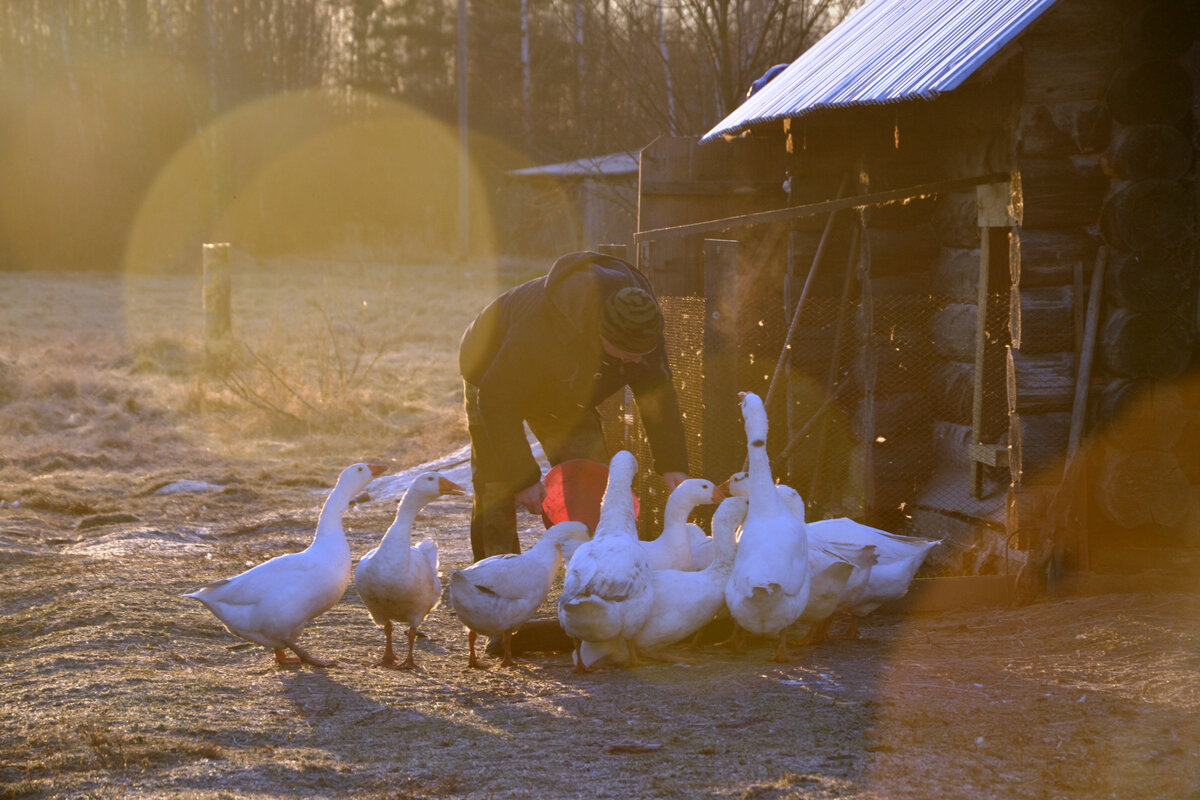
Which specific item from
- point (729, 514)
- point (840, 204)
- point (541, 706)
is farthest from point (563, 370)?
point (840, 204)

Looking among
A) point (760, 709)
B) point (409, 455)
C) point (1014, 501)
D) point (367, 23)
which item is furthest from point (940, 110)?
point (367, 23)

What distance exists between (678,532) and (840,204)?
2639 mm

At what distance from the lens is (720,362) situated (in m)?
7.59

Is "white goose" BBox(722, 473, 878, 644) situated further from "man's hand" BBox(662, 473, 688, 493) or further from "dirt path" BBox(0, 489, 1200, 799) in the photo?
"man's hand" BBox(662, 473, 688, 493)

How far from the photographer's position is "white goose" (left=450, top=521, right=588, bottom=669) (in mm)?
5527

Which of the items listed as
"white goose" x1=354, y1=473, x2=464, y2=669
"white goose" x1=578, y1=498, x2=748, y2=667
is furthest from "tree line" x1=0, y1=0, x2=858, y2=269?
"white goose" x1=578, y1=498, x2=748, y2=667

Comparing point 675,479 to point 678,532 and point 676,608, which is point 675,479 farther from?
point 676,608

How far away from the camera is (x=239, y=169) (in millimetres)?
35188

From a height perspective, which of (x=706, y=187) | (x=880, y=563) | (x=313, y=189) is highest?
(x=313, y=189)

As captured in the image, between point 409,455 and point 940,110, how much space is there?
659 cm

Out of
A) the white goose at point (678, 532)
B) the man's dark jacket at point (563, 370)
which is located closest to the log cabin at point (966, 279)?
the man's dark jacket at point (563, 370)

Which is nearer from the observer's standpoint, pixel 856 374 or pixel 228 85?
pixel 856 374

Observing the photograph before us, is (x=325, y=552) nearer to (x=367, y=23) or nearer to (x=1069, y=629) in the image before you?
(x=1069, y=629)

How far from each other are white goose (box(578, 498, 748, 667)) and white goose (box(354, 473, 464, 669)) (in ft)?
2.65
